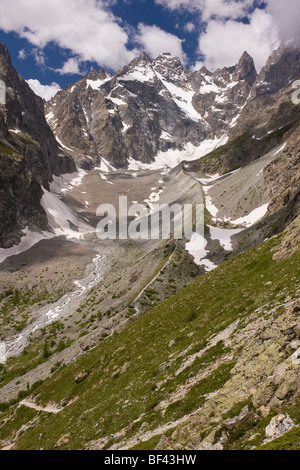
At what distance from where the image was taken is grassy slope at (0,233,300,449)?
58.7 feet

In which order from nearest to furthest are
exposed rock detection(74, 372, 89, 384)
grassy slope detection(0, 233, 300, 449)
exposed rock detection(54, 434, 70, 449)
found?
grassy slope detection(0, 233, 300, 449)
exposed rock detection(54, 434, 70, 449)
exposed rock detection(74, 372, 89, 384)

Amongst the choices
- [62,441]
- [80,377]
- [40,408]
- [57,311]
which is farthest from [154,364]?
[57,311]

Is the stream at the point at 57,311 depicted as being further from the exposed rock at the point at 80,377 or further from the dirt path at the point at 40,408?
the exposed rock at the point at 80,377

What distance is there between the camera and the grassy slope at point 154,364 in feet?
58.7

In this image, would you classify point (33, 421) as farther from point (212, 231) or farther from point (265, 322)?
point (212, 231)

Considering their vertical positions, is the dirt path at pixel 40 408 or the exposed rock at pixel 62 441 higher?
the exposed rock at pixel 62 441

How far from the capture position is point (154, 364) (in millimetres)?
22641

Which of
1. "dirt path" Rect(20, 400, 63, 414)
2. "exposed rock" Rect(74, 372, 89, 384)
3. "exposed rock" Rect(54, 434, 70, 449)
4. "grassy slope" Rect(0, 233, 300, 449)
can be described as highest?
"grassy slope" Rect(0, 233, 300, 449)

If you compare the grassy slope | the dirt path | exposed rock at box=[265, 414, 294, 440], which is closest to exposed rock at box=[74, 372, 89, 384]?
the grassy slope

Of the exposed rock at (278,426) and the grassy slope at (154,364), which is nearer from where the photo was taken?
the exposed rock at (278,426)

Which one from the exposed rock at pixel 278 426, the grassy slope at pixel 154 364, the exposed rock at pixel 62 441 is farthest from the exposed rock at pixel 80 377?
the exposed rock at pixel 278 426

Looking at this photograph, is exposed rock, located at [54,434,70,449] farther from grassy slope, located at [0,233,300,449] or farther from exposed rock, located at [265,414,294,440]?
exposed rock, located at [265,414,294,440]

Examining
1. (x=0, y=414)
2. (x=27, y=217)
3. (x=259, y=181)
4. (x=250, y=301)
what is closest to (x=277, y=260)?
(x=250, y=301)

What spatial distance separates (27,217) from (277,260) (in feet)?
329
